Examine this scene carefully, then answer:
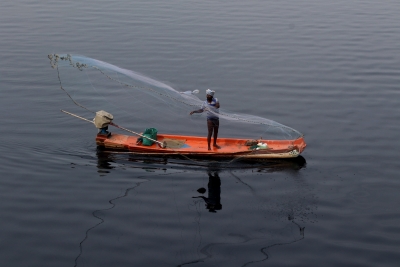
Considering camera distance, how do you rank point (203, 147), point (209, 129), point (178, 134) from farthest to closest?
point (178, 134) < point (203, 147) < point (209, 129)

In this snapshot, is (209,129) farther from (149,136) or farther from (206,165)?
(149,136)

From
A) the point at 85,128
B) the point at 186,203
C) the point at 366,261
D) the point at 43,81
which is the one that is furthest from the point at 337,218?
the point at 43,81

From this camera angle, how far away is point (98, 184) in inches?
658

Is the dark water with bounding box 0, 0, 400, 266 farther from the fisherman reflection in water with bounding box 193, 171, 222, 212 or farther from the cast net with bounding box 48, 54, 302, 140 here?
the cast net with bounding box 48, 54, 302, 140

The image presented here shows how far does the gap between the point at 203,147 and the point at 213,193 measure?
2.69 metres

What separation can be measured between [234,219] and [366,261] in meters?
3.62

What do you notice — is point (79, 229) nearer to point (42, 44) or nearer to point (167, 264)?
point (167, 264)

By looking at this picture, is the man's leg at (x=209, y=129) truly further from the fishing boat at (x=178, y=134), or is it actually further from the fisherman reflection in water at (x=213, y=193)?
the fisherman reflection in water at (x=213, y=193)

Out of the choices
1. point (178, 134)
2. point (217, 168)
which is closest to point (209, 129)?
point (217, 168)

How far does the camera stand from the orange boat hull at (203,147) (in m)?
17.9

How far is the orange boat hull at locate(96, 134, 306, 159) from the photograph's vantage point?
58.6 ft

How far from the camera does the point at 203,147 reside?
18641 millimetres

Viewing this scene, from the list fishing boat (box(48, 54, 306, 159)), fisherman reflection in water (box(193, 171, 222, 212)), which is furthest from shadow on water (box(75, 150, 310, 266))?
fishing boat (box(48, 54, 306, 159))

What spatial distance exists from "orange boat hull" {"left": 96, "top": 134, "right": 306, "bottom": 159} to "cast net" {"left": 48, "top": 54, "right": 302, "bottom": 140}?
1.93 feet
